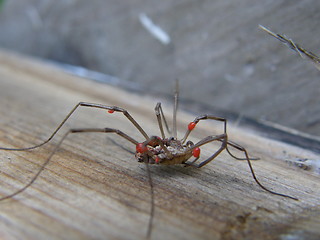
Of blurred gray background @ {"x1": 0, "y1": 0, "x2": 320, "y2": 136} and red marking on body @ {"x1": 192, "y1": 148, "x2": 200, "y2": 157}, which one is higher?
blurred gray background @ {"x1": 0, "y1": 0, "x2": 320, "y2": 136}

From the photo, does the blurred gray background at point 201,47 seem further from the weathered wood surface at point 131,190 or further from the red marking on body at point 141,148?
the red marking on body at point 141,148

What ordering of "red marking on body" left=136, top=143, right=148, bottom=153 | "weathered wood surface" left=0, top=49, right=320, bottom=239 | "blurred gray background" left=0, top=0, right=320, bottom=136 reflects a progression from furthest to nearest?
"blurred gray background" left=0, top=0, right=320, bottom=136
"red marking on body" left=136, top=143, right=148, bottom=153
"weathered wood surface" left=0, top=49, right=320, bottom=239

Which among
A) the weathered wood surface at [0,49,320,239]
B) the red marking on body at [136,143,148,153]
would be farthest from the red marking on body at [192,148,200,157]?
the red marking on body at [136,143,148,153]

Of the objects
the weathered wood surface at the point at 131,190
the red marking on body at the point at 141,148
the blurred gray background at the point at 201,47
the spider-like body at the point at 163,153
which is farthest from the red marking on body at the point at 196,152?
the blurred gray background at the point at 201,47

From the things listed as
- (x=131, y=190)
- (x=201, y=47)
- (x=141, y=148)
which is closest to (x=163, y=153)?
(x=141, y=148)

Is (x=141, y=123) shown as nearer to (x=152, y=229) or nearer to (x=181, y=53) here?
(x=181, y=53)

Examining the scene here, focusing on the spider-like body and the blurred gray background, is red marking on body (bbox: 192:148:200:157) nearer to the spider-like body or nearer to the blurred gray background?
the spider-like body
